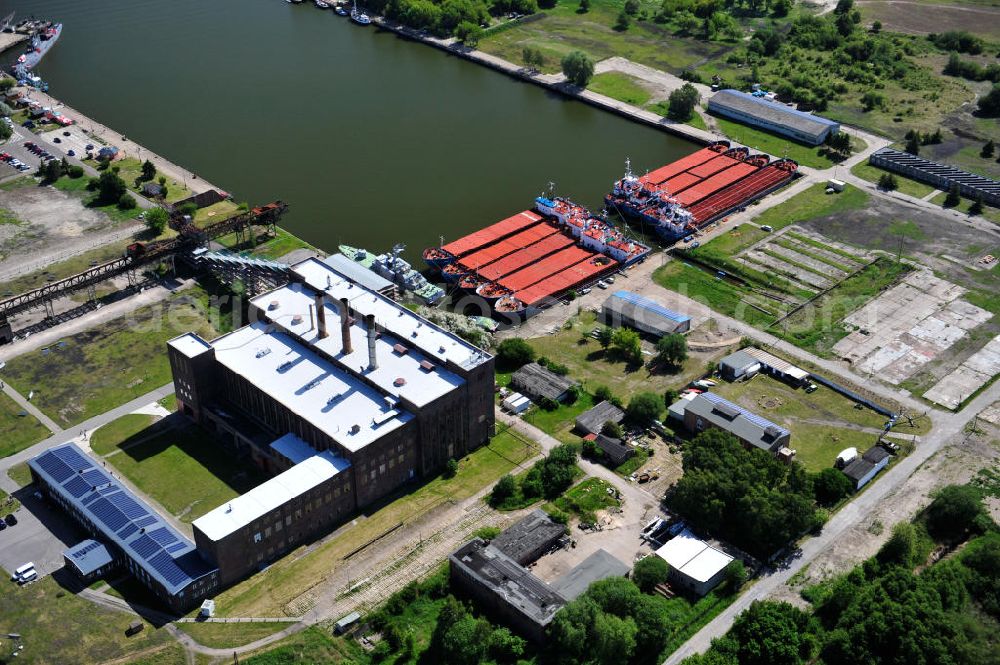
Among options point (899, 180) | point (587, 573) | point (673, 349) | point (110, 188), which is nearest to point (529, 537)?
point (587, 573)

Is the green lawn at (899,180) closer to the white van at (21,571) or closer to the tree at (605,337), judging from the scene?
the tree at (605,337)

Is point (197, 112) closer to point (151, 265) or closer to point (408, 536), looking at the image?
point (151, 265)

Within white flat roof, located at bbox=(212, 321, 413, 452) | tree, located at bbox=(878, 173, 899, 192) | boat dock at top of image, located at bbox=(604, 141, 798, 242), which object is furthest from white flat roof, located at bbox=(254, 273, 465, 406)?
tree, located at bbox=(878, 173, 899, 192)

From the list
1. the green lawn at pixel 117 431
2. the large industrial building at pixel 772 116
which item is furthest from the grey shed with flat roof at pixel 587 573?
the large industrial building at pixel 772 116

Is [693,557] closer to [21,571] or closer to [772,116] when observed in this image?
[21,571]

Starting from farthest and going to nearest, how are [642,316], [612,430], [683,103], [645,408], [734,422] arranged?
[683,103] < [642,316] < [645,408] < [612,430] < [734,422]

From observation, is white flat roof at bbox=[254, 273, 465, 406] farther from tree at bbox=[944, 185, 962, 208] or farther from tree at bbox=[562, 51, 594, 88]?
tree at bbox=[562, 51, 594, 88]
